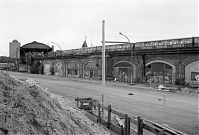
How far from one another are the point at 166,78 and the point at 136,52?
7.19 metres

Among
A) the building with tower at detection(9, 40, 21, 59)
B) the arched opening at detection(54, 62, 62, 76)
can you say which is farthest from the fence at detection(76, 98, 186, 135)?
the building with tower at detection(9, 40, 21, 59)

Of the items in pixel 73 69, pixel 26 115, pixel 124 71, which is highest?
pixel 73 69

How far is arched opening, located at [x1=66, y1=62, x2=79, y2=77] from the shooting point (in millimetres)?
60388

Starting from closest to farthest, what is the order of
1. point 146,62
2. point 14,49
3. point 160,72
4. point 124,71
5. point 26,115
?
point 26,115, point 160,72, point 146,62, point 124,71, point 14,49

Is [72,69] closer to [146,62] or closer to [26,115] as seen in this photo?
[146,62]

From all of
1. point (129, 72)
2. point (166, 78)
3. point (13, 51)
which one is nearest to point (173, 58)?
point (166, 78)

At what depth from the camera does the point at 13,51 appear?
95.0 meters

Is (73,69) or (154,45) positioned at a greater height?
(154,45)

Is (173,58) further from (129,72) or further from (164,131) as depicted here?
(164,131)

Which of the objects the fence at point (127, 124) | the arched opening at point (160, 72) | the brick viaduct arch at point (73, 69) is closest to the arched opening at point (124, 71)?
the arched opening at point (160, 72)

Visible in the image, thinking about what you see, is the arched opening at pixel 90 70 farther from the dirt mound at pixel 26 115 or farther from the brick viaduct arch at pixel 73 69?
the dirt mound at pixel 26 115

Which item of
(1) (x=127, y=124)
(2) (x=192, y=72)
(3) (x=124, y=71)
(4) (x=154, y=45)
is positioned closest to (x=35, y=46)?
(3) (x=124, y=71)

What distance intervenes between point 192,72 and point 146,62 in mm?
8632

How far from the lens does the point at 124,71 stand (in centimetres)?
4606
